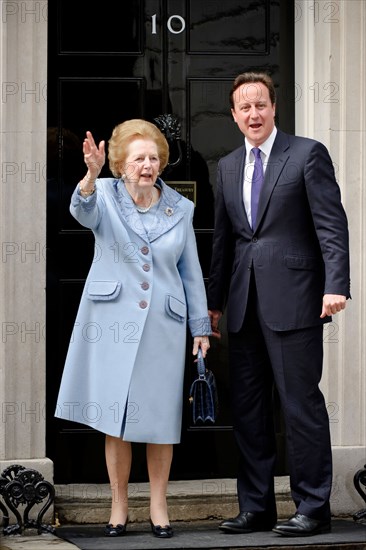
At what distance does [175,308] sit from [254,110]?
1.04 meters

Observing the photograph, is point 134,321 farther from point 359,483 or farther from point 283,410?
point 359,483

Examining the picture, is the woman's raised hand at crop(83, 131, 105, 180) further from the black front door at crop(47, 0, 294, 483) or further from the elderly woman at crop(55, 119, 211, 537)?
the black front door at crop(47, 0, 294, 483)

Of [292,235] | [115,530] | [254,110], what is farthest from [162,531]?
[254,110]

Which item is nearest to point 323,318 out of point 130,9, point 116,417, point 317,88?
point 116,417

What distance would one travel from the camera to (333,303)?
6.63m

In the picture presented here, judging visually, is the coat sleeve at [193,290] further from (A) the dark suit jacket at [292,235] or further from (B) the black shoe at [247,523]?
(B) the black shoe at [247,523]

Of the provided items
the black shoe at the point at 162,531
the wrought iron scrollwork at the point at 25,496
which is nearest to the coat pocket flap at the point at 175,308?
the black shoe at the point at 162,531

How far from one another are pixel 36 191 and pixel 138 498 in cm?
176

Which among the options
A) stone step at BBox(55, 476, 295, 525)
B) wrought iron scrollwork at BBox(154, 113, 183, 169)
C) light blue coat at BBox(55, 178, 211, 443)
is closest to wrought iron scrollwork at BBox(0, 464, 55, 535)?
stone step at BBox(55, 476, 295, 525)

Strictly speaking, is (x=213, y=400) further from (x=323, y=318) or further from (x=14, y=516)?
(x=14, y=516)

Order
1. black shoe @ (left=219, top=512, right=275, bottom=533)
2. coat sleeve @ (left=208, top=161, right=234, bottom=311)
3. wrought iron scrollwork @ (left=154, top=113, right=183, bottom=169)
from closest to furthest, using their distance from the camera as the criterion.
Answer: black shoe @ (left=219, top=512, right=275, bottom=533), coat sleeve @ (left=208, top=161, right=234, bottom=311), wrought iron scrollwork @ (left=154, top=113, right=183, bottom=169)

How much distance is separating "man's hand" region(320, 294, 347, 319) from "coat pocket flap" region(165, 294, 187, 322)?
2.32ft

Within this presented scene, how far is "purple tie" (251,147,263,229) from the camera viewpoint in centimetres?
694

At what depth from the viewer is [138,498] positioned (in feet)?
25.2
